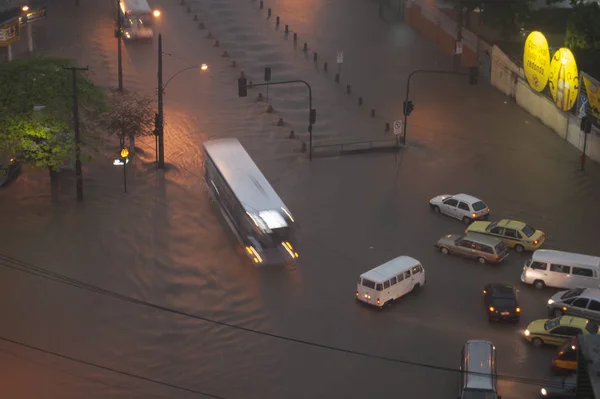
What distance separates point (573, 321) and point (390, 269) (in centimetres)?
572

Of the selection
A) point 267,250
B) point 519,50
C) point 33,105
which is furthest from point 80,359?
point 519,50

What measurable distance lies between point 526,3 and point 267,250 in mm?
27534

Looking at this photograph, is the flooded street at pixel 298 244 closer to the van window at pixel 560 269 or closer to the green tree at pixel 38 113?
the van window at pixel 560 269

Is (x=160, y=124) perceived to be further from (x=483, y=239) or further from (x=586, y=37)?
(x=586, y=37)

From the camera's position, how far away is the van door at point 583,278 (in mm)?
30688

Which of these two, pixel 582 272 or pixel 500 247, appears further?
pixel 500 247

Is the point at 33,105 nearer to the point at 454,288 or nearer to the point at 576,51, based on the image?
the point at 454,288

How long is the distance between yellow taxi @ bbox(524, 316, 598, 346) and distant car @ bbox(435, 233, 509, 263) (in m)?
4.99

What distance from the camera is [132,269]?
32625 millimetres

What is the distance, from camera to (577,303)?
1141 inches

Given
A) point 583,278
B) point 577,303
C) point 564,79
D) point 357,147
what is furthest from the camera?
point 357,147

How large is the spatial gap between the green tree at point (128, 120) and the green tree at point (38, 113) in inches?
47.6

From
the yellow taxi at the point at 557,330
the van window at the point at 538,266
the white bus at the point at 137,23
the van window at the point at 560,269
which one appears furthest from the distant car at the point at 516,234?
the white bus at the point at 137,23

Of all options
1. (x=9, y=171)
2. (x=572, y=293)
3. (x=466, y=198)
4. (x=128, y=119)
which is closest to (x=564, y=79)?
(x=466, y=198)
